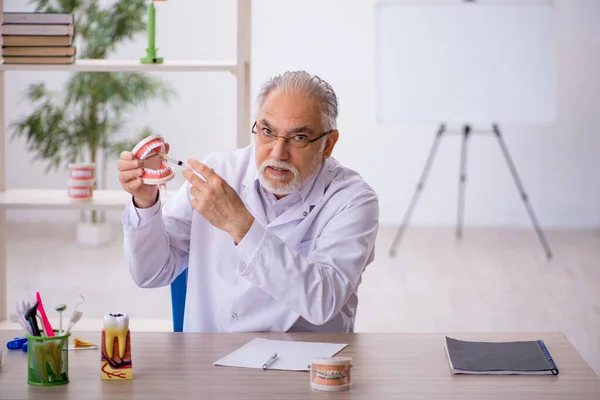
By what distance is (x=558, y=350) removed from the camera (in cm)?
189

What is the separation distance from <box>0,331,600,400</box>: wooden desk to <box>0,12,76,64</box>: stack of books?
172 centimetres

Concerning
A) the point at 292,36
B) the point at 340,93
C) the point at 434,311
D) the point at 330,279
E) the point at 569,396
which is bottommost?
the point at 434,311

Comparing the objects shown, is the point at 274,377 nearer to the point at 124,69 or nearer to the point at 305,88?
the point at 305,88

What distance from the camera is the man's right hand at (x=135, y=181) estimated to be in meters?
2.01

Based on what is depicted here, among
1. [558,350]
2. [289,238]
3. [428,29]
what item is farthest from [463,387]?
[428,29]

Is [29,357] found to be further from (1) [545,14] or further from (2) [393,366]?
(1) [545,14]

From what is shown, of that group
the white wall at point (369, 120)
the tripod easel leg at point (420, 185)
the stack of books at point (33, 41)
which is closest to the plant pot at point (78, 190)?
the stack of books at point (33, 41)

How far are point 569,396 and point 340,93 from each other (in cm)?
586

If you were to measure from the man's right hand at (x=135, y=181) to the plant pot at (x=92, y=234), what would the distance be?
15.2 ft

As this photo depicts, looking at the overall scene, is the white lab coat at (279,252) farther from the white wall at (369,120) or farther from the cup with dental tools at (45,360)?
the white wall at (369,120)

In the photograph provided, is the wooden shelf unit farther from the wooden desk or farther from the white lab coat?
the wooden desk

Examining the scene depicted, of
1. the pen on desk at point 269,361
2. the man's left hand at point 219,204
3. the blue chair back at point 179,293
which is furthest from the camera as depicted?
the blue chair back at point 179,293

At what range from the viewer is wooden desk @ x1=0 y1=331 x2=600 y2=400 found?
1587 mm

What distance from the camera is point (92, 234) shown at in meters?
6.64
